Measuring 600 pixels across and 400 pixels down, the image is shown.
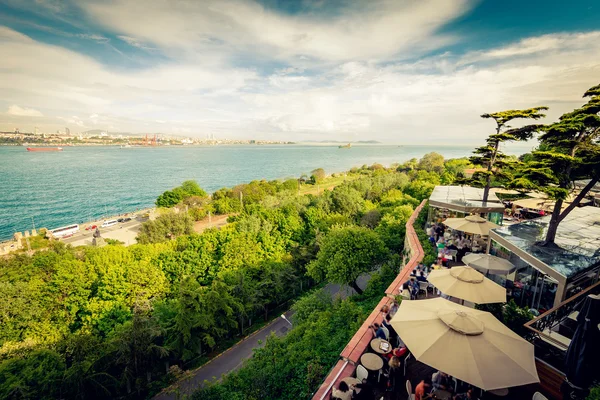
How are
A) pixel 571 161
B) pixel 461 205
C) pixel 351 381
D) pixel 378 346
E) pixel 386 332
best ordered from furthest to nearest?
pixel 461 205 < pixel 571 161 < pixel 386 332 < pixel 378 346 < pixel 351 381

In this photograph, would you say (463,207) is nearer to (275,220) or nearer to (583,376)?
(583,376)

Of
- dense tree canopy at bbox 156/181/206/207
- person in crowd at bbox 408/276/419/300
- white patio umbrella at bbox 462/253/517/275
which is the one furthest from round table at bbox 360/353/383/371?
dense tree canopy at bbox 156/181/206/207

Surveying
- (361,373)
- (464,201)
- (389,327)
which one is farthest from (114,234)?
(361,373)

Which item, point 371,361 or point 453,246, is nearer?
point 371,361

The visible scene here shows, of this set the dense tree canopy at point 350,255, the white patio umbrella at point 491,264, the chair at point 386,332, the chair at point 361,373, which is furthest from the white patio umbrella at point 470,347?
the dense tree canopy at point 350,255

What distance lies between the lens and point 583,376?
513 cm

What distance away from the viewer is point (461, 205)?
16.2 metres

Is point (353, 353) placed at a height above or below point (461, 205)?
below

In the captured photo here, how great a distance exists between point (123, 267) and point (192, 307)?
7151 mm

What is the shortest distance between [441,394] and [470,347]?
162 centimetres

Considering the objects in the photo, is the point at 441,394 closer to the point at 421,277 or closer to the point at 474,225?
the point at 421,277

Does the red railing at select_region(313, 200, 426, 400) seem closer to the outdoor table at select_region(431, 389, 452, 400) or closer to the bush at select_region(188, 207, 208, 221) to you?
the outdoor table at select_region(431, 389, 452, 400)

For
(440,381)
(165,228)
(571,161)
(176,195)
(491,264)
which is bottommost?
(165,228)

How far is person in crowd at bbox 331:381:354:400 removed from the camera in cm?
566
